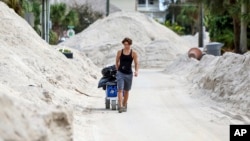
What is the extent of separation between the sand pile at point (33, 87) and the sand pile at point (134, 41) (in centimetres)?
1755

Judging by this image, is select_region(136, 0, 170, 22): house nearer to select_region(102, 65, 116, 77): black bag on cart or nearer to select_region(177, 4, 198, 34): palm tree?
select_region(177, 4, 198, 34): palm tree

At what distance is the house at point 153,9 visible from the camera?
97.9 metres

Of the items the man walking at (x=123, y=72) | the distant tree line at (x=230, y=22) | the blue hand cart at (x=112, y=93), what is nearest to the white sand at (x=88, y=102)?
the blue hand cart at (x=112, y=93)

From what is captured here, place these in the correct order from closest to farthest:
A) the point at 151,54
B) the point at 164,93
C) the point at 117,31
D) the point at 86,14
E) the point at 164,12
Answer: the point at 164,93 → the point at 151,54 → the point at 117,31 → the point at 86,14 → the point at 164,12

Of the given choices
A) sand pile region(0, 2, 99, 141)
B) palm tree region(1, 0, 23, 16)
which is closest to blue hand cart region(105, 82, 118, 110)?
sand pile region(0, 2, 99, 141)

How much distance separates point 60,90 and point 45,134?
32.0 feet

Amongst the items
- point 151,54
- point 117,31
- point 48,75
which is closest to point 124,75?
point 48,75

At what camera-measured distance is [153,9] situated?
99812mm

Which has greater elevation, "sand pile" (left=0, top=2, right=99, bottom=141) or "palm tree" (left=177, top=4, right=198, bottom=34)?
"palm tree" (left=177, top=4, right=198, bottom=34)

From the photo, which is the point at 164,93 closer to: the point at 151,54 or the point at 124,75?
the point at 124,75

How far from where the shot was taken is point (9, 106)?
Answer: 5.59m

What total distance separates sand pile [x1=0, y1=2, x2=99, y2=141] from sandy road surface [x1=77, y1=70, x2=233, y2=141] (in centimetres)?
86

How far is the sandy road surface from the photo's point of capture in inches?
381

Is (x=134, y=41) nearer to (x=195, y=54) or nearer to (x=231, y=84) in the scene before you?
(x=195, y=54)
